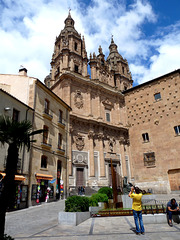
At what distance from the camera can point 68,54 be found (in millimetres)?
36594

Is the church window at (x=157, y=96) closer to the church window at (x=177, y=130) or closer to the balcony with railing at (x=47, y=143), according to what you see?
the church window at (x=177, y=130)

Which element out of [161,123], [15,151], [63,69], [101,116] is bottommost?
[15,151]

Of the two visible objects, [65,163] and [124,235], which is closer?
[124,235]

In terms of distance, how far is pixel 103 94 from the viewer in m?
38.7

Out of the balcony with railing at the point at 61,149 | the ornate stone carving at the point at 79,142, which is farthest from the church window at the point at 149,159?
the balcony with railing at the point at 61,149

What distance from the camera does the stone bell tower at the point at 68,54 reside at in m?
36.4

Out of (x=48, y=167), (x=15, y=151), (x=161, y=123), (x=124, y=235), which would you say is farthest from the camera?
(x=161, y=123)

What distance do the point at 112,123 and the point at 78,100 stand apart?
8874 mm

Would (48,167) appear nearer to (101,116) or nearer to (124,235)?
(124,235)

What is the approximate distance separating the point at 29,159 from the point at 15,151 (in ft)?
38.6

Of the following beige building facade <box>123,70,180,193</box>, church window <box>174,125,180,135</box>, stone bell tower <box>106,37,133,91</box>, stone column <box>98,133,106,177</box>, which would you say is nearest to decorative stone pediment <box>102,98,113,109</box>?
beige building facade <box>123,70,180,193</box>

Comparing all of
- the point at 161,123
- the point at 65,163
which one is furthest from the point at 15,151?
the point at 161,123

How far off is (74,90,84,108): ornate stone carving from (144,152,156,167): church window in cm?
1398

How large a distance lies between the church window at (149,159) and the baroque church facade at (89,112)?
651cm
